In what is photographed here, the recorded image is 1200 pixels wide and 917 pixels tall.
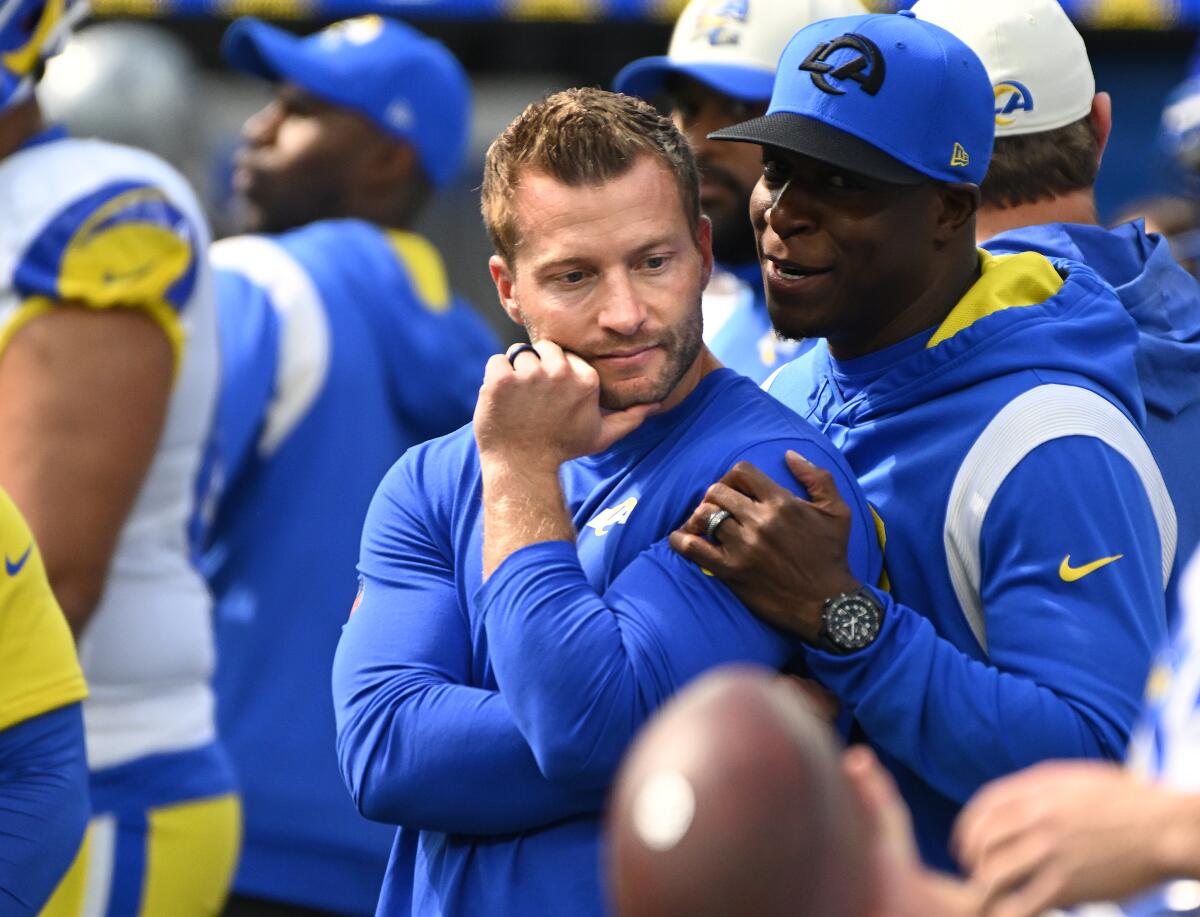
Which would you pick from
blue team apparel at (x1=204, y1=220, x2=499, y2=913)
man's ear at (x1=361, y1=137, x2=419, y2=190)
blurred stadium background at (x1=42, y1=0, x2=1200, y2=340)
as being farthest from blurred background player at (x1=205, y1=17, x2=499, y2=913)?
blurred stadium background at (x1=42, y1=0, x2=1200, y2=340)

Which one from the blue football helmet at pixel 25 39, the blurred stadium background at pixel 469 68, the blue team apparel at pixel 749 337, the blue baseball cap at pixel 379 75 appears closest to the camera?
the blue football helmet at pixel 25 39

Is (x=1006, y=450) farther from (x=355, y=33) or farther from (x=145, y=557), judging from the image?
(x=355, y=33)

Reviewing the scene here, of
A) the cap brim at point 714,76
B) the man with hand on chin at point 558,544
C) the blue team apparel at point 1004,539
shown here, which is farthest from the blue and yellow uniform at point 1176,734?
the cap brim at point 714,76

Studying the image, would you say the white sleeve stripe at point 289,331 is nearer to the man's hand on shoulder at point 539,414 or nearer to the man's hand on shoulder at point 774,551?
the man's hand on shoulder at point 539,414

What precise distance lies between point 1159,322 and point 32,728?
1884 millimetres

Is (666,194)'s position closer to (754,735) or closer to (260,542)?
(754,735)

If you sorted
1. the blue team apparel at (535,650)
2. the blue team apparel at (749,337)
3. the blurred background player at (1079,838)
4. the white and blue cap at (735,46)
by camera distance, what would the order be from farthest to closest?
the white and blue cap at (735,46) → the blue team apparel at (749,337) → the blue team apparel at (535,650) → the blurred background player at (1079,838)

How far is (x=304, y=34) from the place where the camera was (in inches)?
388

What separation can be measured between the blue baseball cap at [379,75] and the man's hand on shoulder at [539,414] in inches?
123

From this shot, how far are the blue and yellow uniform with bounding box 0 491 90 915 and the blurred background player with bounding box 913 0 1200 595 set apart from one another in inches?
62.9

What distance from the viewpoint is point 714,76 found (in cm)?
391

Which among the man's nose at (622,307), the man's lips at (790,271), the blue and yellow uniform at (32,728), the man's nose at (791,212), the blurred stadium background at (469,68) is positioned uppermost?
the man's nose at (791,212)

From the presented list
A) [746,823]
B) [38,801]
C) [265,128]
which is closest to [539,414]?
[38,801]

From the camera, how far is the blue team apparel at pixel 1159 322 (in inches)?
115
